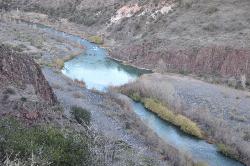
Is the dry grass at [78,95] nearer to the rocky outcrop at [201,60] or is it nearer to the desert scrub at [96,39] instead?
the rocky outcrop at [201,60]

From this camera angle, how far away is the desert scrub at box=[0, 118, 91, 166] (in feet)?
49.5

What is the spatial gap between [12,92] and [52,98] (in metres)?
5.12

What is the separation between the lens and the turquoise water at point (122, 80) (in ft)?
93.7

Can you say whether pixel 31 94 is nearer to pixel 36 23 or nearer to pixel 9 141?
pixel 9 141

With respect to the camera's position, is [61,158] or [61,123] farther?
[61,123]

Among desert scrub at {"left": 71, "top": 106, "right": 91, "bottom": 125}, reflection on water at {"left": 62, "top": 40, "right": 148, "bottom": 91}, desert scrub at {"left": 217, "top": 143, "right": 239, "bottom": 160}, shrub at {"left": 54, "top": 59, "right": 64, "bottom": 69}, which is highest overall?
desert scrub at {"left": 71, "top": 106, "right": 91, "bottom": 125}

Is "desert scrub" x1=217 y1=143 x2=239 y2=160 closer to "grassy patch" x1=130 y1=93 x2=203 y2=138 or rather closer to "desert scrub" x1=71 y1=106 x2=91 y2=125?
"grassy patch" x1=130 y1=93 x2=203 y2=138

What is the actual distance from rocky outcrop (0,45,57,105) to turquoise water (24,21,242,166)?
7.40 m

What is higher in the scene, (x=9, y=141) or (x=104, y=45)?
(x=9, y=141)

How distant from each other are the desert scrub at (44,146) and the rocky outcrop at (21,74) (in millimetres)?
8831

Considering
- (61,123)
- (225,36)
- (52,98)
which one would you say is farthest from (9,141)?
(225,36)

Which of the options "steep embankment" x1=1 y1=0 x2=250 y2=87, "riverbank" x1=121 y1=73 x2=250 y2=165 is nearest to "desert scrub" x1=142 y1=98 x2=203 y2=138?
"riverbank" x1=121 y1=73 x2=250 y2=165

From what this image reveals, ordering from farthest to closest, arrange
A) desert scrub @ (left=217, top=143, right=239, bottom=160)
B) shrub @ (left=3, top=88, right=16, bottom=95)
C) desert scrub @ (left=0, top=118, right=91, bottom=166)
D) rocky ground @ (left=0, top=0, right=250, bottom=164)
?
1. rocky ground @ (left=0, top=0, right=250, bottom=164)
2. desert scrub @ (left=217, top=143, right=239, bottom=160)
3. shrub @ (left=3, top=88, right=16, bottom=95)
4. desert scrub @ (left=0, top=118, right=91, bottom=166)

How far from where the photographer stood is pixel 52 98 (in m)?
29.8
